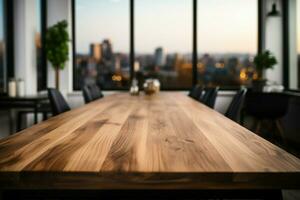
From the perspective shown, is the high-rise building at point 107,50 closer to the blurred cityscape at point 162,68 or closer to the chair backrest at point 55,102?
the blurred cityscape at point 162,68

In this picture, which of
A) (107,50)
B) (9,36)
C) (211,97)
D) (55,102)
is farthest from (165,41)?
(55,102)

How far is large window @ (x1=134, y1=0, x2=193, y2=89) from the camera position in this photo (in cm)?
720

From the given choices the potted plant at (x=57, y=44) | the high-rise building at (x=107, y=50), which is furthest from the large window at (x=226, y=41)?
the potted plant at (x=57, y=44)

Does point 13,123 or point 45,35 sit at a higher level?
point 45,35

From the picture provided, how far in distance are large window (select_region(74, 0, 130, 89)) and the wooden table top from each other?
558 cm

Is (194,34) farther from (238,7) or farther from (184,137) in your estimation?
(184,137)

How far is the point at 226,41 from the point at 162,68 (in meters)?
1.28

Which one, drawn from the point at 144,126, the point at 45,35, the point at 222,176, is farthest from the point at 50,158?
the point at 45,35

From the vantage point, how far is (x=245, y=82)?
735 cm

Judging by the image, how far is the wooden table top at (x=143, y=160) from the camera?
1.00 metres

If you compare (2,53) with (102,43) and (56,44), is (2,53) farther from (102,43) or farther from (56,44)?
(102,43)

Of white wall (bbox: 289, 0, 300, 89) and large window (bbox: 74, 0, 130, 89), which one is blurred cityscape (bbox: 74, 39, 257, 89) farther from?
white wall (bbox: 289, 0, 300, 89)

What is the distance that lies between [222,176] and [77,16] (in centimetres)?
662

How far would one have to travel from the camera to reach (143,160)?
113cm
